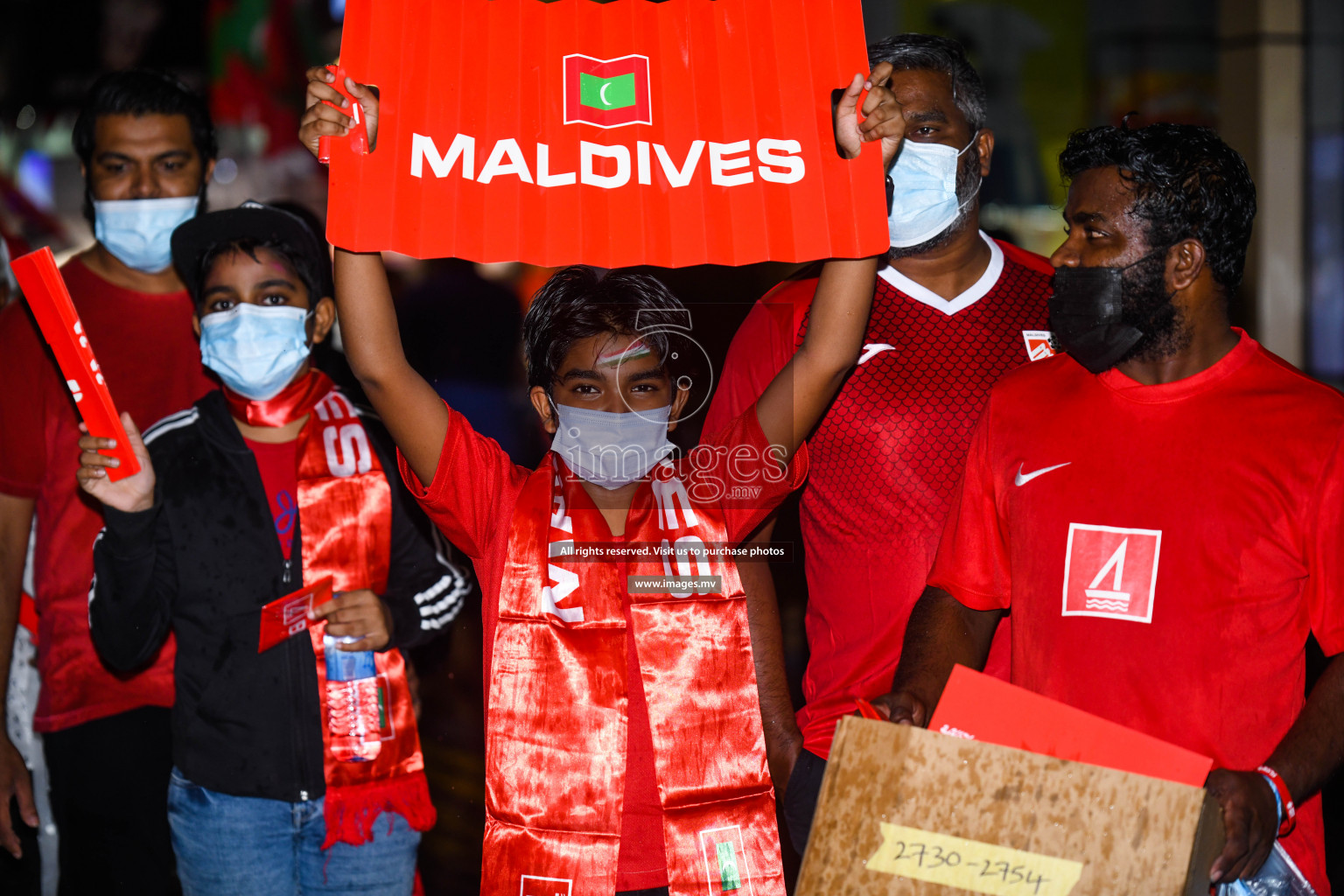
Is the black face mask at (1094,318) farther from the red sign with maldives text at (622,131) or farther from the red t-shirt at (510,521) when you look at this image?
the red t-shirt at (510,521)

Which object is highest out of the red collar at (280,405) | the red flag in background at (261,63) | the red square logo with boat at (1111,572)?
the red flag in background at (261,63)

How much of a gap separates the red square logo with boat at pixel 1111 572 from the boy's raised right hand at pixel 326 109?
1.43 m

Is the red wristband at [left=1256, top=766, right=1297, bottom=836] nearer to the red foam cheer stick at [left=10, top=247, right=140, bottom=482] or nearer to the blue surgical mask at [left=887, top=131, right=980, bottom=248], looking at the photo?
the blue surgical mask at [left=887, top=131, right=980, bottom=248]

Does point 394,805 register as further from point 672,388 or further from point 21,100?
Result: point 21,100

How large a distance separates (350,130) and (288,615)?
45.4 inches

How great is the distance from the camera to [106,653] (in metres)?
2.61

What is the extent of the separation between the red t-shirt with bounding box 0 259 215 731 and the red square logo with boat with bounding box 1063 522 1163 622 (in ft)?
7.25

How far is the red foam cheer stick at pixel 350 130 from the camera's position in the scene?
6.48 ft

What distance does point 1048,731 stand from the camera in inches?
69.2

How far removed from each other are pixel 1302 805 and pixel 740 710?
3.23 ft

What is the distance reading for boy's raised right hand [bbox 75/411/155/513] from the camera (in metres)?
2.41

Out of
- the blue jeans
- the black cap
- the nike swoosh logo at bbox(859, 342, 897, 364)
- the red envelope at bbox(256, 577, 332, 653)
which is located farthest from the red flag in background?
the nike swoosh logo at bbox(859, 342, 897, 364)

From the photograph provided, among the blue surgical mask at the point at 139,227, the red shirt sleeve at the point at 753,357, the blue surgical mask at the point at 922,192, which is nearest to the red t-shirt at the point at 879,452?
the red shirt sleeve at the point at 753,357

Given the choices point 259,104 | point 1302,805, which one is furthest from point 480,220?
point 259,104
